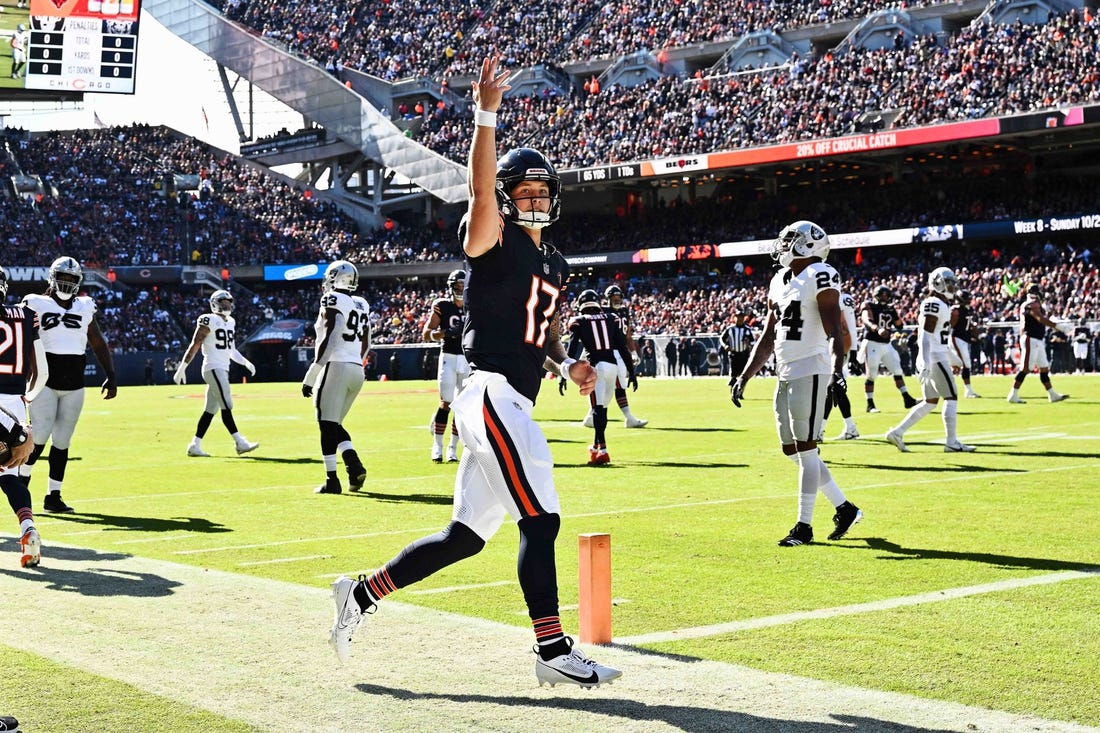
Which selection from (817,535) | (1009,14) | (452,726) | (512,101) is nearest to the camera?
(452,726)

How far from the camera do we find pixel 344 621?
5574mm

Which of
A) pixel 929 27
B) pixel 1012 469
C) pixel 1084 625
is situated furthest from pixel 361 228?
pixel 1084 625

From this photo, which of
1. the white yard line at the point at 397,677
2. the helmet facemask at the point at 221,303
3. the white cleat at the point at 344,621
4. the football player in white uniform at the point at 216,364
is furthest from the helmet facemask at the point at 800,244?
the helmet facemask at the point at 221,303

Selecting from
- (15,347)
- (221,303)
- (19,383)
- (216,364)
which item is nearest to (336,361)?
(19,383)

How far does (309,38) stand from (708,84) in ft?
79.8

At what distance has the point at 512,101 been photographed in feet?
198

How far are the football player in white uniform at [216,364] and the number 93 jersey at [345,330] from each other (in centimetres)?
487

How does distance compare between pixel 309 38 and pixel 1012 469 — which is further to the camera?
pixel 309 38

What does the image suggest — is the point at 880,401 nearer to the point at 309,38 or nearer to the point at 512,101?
the point at 512,101

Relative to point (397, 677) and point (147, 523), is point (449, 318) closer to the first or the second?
point (147, 523)

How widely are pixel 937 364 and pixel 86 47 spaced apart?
106 feet

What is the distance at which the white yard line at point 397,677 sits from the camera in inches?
187

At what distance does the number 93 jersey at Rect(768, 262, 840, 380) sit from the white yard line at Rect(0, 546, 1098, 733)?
3675mm

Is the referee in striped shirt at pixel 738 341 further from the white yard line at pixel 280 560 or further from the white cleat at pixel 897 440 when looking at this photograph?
the white yard line at pixel 280 560
